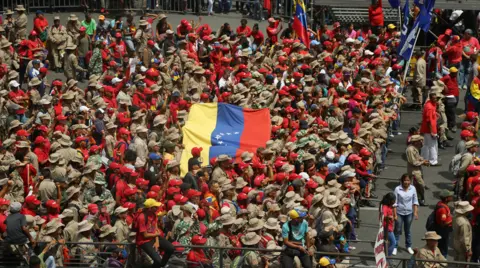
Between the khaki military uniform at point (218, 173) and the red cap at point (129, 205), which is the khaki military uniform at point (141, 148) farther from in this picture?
the red cap at point (129, 205)

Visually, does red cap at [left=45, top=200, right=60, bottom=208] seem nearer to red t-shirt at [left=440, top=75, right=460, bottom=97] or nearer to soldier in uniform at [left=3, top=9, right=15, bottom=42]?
red t-shirt at [left=440, top=75, right=460, bottom=97]

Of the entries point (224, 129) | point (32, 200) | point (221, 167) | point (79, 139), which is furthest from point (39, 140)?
point (224, 129)

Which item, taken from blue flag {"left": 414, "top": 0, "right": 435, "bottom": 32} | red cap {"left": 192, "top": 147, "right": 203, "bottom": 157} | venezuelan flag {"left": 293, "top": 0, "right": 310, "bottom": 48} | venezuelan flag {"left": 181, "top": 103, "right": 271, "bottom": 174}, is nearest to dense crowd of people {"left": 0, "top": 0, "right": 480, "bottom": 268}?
red cap {"left": 192, "top": 147, "right": 203, "bottom": 157}

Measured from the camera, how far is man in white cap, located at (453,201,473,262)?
25.2 metres

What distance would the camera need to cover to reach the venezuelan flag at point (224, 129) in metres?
30.5

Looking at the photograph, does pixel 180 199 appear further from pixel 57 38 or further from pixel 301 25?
pixel 57 38

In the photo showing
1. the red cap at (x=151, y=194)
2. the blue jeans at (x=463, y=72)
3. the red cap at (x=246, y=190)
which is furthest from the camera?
the blue jeans at (x=463, y=72)

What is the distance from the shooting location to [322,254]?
23.5 m

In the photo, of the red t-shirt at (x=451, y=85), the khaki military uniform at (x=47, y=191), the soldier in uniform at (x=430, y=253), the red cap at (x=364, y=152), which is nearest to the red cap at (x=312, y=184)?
the soldier in uniform at (x=430, y=253)

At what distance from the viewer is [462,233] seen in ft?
82.5

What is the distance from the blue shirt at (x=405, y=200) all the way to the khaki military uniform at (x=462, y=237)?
1.44 meters

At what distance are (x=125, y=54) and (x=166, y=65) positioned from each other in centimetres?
316

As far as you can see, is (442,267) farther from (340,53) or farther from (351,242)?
(340,53)

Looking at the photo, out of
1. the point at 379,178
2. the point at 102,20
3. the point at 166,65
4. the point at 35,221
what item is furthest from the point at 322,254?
the point at 102,20
